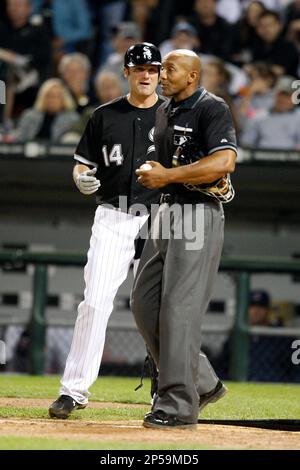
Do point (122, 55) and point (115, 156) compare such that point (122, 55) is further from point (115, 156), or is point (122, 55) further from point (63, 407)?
point (63, 407)

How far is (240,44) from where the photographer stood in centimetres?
1236

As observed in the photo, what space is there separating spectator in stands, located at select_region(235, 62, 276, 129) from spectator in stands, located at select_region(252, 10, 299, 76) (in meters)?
0.27

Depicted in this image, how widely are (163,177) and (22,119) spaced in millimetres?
6303

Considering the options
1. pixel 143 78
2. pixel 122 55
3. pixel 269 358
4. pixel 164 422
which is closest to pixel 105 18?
pixel 122 55

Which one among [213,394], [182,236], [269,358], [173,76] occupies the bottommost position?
[269,358]

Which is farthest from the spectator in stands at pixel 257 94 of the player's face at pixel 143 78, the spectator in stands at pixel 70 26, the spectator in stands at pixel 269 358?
the player's face at pixel 143 78

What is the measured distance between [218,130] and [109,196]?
1.09 meters

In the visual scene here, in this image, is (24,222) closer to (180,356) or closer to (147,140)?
(147,140)

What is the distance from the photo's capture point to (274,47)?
12102 mm

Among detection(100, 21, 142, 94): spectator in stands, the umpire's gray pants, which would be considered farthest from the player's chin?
detection(100, 21, 142, 94): spectator in stands

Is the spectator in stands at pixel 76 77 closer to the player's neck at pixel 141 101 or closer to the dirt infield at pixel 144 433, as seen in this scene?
the player's neck at pixel 141 101

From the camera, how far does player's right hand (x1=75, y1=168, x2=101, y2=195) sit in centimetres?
550

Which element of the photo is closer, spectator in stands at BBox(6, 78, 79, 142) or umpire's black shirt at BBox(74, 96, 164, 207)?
umpire's black shirt at BBox(74, 96, 164, 207)

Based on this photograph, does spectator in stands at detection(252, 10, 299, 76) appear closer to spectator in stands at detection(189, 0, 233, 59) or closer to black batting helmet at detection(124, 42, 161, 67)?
spectator in stands at detection(189, 0, 233, 59)
